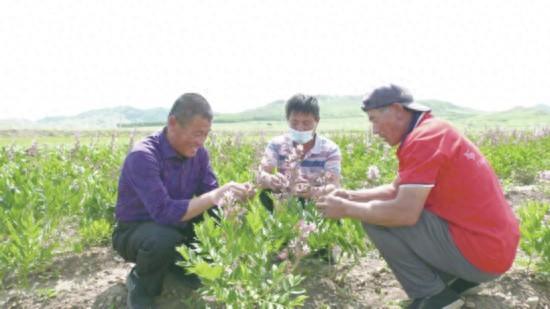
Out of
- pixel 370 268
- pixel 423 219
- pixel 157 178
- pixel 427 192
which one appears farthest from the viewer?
pixel 370 268

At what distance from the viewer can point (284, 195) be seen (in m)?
3.08

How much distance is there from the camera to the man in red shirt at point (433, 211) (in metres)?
2.81

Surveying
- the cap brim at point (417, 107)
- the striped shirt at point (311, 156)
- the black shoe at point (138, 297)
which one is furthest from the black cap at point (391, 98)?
the black shoe at point (138, 297)

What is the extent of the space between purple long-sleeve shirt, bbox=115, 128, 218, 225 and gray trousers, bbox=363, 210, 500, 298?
1.31 meters

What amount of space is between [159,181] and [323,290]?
1.41 m

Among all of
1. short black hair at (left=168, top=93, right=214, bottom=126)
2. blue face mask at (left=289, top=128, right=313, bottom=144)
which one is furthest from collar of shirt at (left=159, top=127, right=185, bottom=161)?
blue face mask at (left=289, top=128, right=313, bottom=144)

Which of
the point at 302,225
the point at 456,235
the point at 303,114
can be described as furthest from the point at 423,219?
the point at 303,114

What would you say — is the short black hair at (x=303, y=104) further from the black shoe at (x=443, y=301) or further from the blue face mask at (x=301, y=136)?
the black shoe at (x=443, y=301)

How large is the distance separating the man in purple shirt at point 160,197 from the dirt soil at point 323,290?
28 cm

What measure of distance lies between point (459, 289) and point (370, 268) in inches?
34.2

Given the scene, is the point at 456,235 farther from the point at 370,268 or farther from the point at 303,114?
the point at 303,114

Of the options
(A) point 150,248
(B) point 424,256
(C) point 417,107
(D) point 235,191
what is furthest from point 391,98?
(A) point 150,248

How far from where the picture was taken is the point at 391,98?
3031 mm

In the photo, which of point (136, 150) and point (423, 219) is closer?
point (423, 219)
